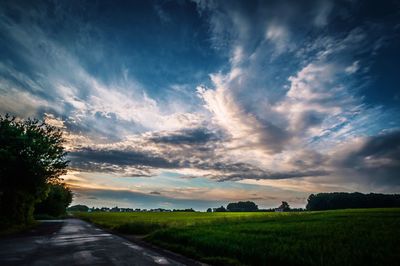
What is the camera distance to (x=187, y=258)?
14.2 metres

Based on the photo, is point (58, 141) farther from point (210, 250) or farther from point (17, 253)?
point (210, 250)

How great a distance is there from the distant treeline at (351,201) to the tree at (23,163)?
129m

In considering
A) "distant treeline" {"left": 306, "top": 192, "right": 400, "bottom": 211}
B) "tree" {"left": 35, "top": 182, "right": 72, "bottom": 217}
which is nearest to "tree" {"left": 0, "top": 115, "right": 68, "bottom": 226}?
"tree" {"left": 35, "top": 182, "right": 72, "bottom": 217}

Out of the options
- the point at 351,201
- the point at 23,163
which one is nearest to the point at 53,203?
the point at 23,163

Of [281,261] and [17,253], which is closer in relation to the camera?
[281,261]

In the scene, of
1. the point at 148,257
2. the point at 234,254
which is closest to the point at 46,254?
the point at 148,257

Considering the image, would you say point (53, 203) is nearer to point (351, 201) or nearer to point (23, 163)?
point (23, 163)

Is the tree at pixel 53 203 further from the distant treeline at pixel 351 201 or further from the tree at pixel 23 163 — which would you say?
the distant treeline at pixel 351 201

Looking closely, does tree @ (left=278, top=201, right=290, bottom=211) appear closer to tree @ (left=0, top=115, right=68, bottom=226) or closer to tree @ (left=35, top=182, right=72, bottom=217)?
tree @ (left=35, top=182, right=72, bottom=217)

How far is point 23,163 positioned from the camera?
3247cm

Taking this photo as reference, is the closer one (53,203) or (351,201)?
(53,203)

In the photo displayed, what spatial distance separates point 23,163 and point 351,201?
444ft

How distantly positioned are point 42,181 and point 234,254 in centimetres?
3102

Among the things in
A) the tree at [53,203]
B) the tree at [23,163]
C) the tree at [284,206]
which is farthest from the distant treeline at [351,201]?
the tree at [23,163]
